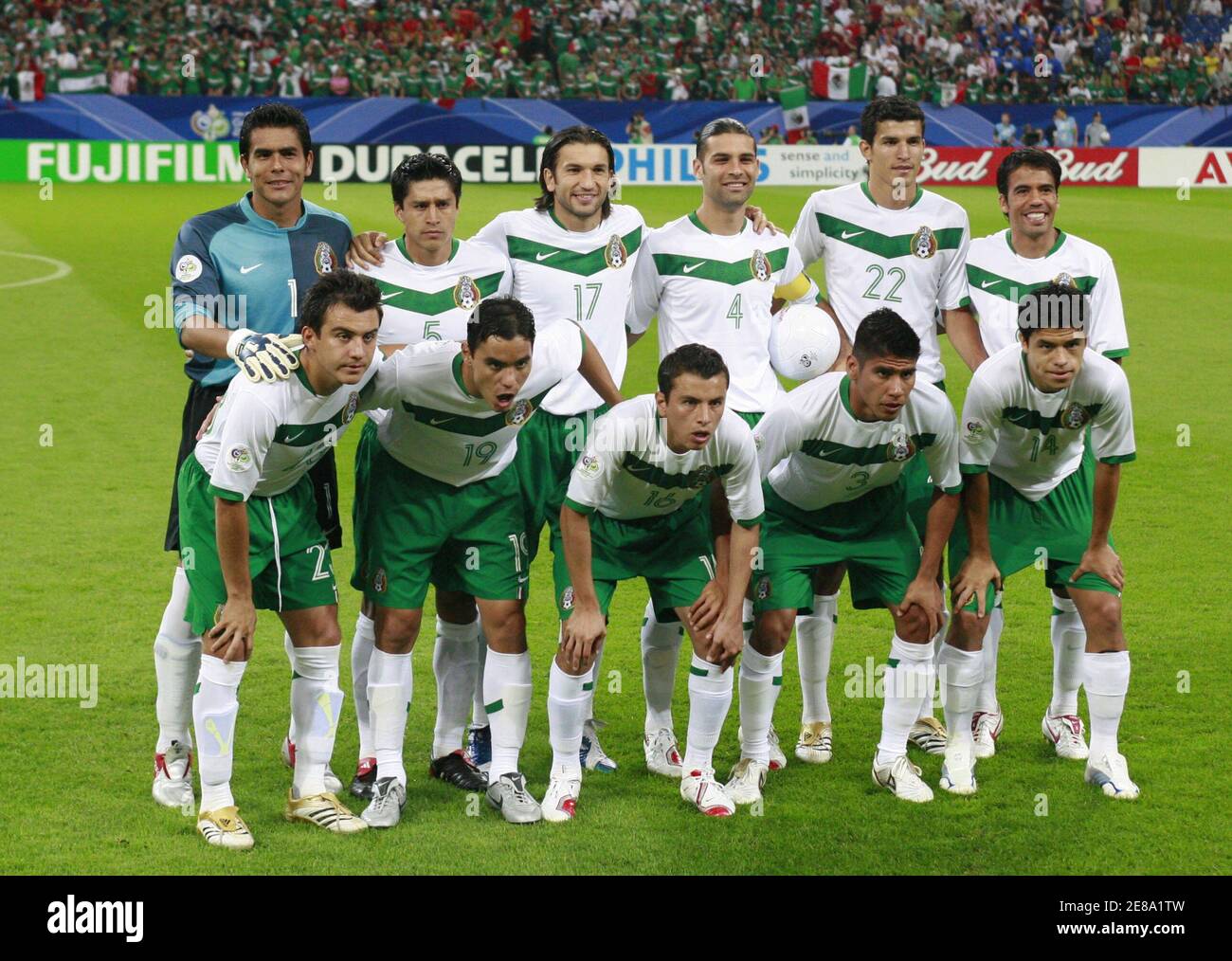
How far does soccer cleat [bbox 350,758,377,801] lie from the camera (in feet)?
17.7

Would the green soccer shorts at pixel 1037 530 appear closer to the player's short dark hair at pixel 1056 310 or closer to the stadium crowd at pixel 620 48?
the player's short dark hair at pixel 1056 310

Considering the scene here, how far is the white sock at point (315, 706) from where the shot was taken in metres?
5.09

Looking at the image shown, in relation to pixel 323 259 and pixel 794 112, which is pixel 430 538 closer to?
pixel 323 259

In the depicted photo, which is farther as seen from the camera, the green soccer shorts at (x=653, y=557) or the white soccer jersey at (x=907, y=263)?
the white soccer jersey at (x=907, y=263)

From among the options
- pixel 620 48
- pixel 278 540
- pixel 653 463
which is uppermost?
pixel 620 48

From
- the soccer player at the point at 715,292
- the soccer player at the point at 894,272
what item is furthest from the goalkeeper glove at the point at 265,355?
the soccer player at the point at 894,272

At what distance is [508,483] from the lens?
17.8ft

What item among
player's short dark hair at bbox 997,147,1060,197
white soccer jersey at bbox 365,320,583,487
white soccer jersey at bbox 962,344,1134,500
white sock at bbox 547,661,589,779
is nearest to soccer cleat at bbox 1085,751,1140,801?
white soccer jersey at bbox 962,344,1134,500

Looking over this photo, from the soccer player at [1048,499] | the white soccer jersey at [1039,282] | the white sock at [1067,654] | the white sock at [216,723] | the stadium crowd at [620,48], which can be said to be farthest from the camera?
the stadium crowd at [620,48]

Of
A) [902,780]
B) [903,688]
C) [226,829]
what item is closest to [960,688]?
[903,688]

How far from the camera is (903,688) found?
542 centimetres

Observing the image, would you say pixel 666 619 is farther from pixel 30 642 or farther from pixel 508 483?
pixel 30 642

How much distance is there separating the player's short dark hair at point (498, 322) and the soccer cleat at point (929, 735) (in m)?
2.34

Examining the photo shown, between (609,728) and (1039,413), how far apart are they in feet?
7.23
